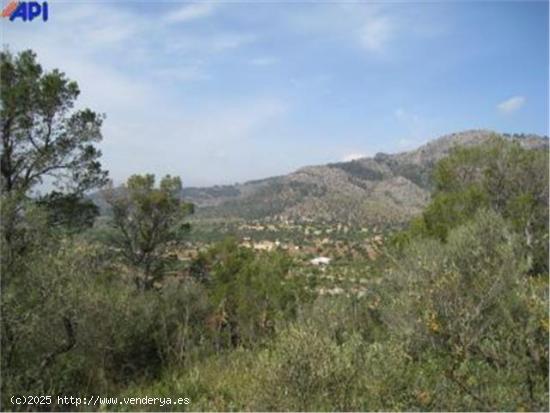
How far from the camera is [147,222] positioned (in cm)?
3306

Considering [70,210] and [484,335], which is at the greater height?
[70,210]

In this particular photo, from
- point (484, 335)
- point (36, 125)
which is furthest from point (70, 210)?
point (484, 335)

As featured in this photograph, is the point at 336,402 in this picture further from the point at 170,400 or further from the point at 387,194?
the point at 387,194

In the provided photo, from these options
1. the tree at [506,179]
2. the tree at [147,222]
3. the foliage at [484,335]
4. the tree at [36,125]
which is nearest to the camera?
the foliage at [484,335]

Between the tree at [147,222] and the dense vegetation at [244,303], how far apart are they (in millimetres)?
82

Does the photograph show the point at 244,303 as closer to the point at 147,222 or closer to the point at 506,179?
the point at 147,222

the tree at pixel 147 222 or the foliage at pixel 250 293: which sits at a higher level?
the tree at pixel 147 222

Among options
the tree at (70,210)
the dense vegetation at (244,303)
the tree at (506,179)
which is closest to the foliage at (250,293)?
the dense vegetation at (244,303)

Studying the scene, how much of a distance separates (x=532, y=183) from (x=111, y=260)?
26.8 m

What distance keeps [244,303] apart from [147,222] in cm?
737

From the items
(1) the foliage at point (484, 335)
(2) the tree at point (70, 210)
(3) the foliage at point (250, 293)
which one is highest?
(2) the tree at point (70, 210)

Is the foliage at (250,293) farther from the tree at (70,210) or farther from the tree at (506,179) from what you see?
the tree at (506,179)

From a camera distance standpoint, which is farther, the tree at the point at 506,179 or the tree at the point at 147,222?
the tree at the point at 506,179

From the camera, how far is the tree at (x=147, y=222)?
106 feet
